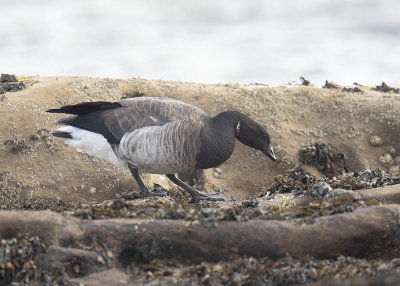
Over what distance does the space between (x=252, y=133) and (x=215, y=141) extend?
1.03m

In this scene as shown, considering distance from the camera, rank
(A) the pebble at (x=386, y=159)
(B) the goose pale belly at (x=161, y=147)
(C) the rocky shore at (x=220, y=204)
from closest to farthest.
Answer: (C) the rocky shore at (x=220, y=204) < (B) the goose pale belly at (x=161, y=147) < (A) the pebble at (x=386, y=159)

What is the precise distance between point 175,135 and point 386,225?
466 cm

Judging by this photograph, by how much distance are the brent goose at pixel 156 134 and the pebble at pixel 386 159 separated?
616 centimetres

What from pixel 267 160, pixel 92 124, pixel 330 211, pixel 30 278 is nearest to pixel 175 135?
pixel 92 124

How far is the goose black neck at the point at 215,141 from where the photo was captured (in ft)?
38.3

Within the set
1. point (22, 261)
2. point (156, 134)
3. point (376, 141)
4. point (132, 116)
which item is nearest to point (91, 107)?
point (132, 116)

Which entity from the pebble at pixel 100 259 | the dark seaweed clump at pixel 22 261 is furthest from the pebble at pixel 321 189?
the dark seaweed clump at pixel 22 261

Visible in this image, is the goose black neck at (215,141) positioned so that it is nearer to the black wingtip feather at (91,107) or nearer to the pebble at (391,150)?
the black wingtip feather at (91,107)

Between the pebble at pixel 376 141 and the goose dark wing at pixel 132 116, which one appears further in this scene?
the pebble at pixel 376 141

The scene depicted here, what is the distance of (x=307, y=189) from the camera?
11938mm

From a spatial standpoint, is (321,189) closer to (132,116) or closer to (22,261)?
(132,116)

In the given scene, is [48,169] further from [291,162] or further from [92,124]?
[291,162]

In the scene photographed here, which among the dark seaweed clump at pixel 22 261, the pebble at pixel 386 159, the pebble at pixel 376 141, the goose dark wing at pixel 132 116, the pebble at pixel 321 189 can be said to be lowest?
the pebble at pixel 386 159

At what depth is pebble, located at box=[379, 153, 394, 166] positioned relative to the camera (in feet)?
56.9
